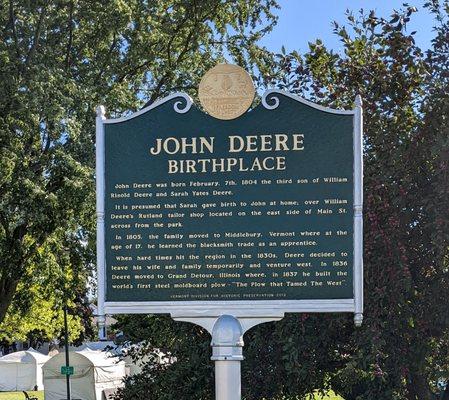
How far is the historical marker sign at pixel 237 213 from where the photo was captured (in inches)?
206

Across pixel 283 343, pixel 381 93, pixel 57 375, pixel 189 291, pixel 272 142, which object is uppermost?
pixel 381 93

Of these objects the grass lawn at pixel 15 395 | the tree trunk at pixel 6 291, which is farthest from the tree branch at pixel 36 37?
the grass lawn at pixel 15 395

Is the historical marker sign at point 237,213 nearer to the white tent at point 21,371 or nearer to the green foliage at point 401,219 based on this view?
the green foliage at point 401,219

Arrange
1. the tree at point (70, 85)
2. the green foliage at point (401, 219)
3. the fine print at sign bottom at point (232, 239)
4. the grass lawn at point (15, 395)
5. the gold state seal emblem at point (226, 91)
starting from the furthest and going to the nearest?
the grass lawn at point (15, 395) → the tree at point (70, 85) → the green foliage at point (401, 219) → the gold state seal emblem at point (226, 91) → the fine print at sign bottom at point (232, 239)

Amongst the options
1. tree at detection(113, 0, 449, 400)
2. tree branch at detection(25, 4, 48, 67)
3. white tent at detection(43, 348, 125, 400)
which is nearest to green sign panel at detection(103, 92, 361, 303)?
tree at detection(113, 0, 449, 400)

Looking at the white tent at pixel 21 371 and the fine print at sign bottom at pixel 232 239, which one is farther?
the white tent at pixel 21 371

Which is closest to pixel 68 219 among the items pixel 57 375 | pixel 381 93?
pixel 381 93

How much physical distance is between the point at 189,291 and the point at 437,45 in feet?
11.0

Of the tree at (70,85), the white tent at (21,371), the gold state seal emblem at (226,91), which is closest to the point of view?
the gold state seal emblem at (226,91)

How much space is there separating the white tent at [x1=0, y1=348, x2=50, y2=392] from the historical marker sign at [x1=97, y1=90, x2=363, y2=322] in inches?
1295

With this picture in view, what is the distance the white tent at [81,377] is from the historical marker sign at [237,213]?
17976mm

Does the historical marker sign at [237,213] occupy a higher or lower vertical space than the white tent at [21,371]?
higher

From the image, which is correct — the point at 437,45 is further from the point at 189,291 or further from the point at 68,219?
the point at 68,219

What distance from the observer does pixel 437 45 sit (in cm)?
689
